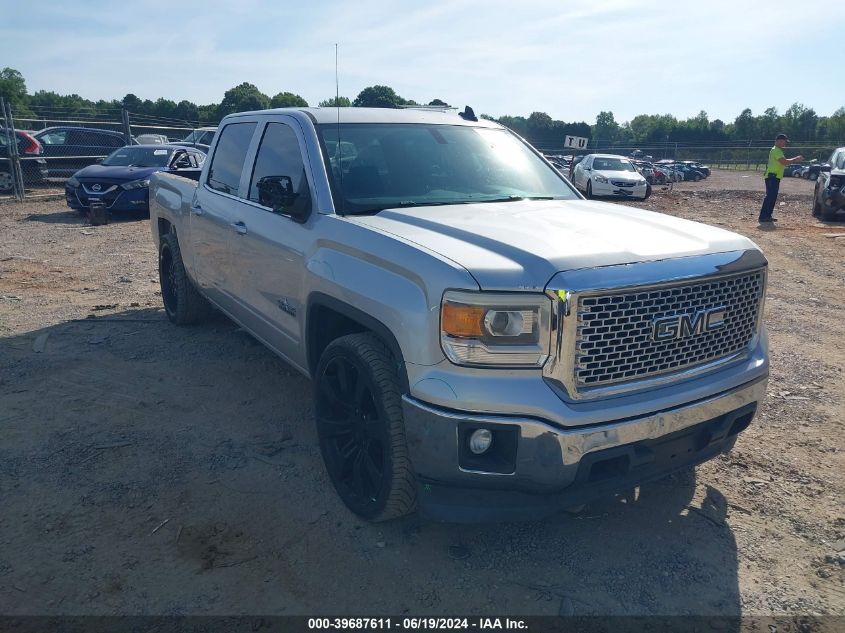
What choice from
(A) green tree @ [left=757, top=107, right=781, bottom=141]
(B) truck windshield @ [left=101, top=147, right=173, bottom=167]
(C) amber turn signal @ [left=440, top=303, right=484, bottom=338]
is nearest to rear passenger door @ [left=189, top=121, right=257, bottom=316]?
(C) amber turn signal @ [left=440, top=303, right=484, bottom=338]

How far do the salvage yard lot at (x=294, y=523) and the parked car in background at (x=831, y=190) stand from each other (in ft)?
37.2

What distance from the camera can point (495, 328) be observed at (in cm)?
257

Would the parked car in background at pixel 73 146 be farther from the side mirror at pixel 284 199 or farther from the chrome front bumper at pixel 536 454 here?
the chrome front bumper at pixel 536 454

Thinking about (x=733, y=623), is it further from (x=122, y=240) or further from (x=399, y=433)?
(x=122, y=240)

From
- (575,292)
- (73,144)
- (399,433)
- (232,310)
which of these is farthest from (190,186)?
(73,144)

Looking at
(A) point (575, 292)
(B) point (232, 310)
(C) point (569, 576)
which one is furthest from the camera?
(B) point (232, 310)

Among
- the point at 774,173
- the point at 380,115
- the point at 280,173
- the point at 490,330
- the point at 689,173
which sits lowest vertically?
the point at 689,173

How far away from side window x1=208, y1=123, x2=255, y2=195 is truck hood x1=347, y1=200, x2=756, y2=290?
172cm

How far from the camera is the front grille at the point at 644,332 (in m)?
2.60

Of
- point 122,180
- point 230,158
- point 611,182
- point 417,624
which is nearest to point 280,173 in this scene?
point 230,158

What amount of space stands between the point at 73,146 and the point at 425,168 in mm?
17159

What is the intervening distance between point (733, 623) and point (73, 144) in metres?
19.5

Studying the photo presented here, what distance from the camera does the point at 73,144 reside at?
59.1 ft

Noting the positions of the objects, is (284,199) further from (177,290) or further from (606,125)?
(606,125)
